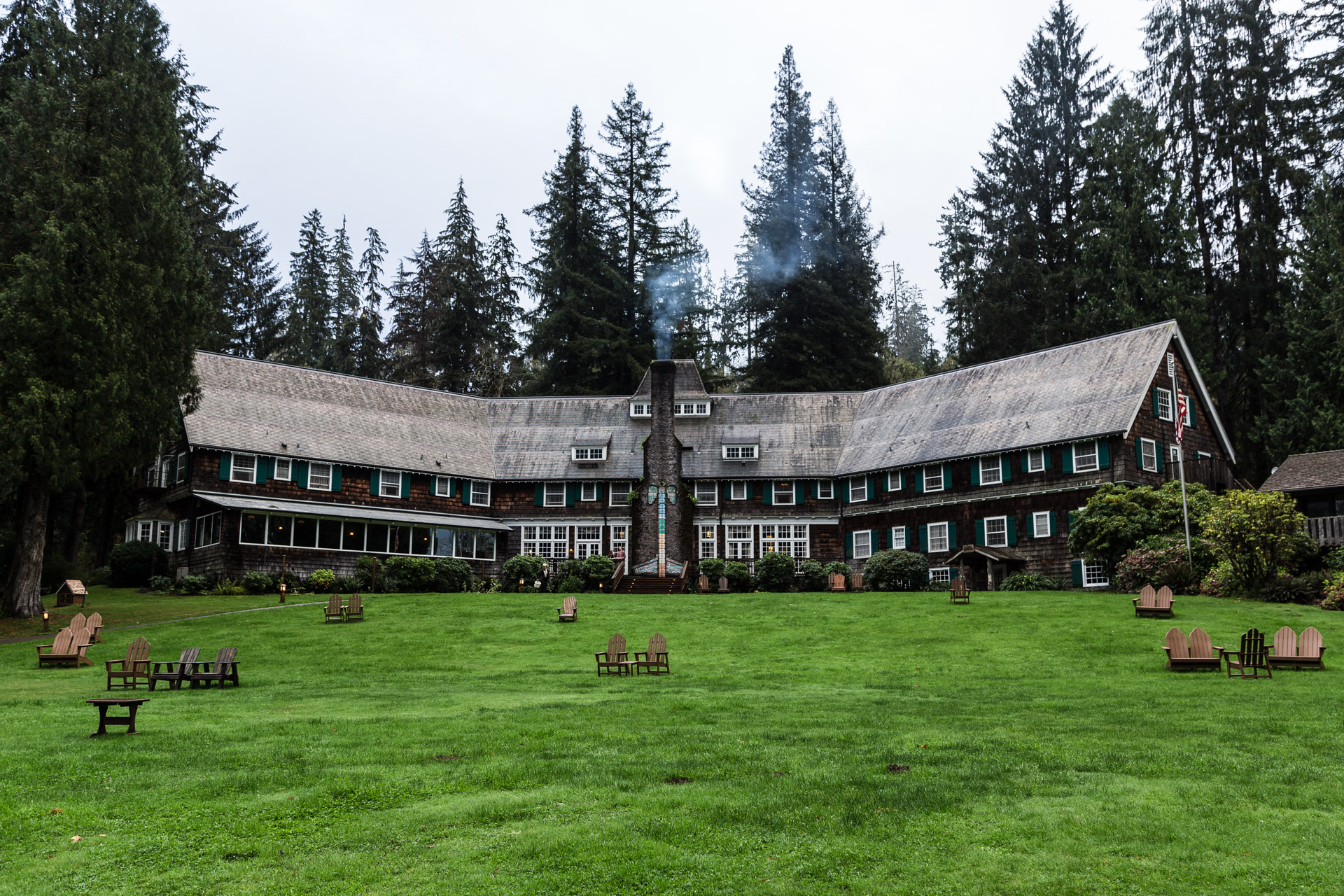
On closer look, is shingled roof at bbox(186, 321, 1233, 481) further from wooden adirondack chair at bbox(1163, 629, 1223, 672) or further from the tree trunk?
wooden adirondack chair at bbox(1163, 629, 1223, 672)

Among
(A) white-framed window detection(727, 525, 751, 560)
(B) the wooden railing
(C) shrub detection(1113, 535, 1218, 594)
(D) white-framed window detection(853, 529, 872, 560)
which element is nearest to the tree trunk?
(A) white-framed window detection(727, 525, 751, 560)

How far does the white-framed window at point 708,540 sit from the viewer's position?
53438mm

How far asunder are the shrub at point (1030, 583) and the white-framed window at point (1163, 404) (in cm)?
891

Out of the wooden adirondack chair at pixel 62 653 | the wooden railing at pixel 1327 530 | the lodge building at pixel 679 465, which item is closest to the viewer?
the wooden adirondack chair at pixel 62 653

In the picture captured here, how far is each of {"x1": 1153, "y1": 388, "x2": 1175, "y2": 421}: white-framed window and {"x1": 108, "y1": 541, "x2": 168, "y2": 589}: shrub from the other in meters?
44.3

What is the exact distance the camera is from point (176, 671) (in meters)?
22.5

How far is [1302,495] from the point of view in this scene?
40938 millimetres

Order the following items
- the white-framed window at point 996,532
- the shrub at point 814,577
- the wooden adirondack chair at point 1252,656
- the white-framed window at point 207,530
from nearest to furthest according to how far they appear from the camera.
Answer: the wooden adirondack chair at point 1252,656 → the white-framed window at point 207,530 → the white-framed window at point 996,532 → the shrub at point 814,577

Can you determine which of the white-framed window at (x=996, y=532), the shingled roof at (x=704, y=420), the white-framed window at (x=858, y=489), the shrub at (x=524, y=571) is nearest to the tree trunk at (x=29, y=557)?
the shingled roof at (x=704, y=420)

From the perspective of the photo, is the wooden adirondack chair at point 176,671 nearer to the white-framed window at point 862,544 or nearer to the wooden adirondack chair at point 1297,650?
the wooden adirondack chair at point 1297,650

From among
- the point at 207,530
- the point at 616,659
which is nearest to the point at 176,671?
the point at 616,659

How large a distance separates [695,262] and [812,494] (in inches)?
1455

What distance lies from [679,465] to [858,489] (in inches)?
358

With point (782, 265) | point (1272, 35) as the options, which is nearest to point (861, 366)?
point (782, 265)
